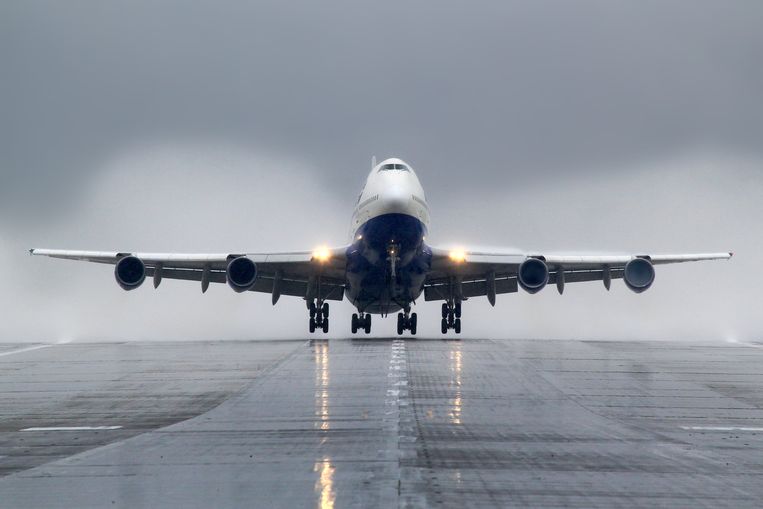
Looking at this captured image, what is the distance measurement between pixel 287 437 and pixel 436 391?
6.76 m

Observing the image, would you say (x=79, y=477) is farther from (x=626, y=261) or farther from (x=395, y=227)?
(x=626, y=261)

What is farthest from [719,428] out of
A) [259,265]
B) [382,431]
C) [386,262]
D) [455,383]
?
[259,265]

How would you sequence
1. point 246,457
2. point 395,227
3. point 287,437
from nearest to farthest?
point 246,457 → point 287,437 → point 395,227

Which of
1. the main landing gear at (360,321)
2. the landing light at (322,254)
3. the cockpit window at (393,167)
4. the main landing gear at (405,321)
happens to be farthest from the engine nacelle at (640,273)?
the main landing gear at (360,321)

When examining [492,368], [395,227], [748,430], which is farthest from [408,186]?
[748,430]

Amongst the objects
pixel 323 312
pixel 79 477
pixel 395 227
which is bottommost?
pixel 79 477

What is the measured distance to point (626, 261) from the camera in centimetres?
3897

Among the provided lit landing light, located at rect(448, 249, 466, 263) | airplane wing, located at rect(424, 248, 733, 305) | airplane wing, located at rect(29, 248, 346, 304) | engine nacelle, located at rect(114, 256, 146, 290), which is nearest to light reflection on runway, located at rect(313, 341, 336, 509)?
airplane wing, located at rect(29, 248, 346, 304)

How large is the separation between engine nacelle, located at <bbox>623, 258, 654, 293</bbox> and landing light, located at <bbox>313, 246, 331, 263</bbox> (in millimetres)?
13012

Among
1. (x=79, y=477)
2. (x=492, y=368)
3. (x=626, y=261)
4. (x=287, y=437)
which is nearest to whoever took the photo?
(x=79, y=477)

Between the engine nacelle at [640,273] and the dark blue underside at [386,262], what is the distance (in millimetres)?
8699

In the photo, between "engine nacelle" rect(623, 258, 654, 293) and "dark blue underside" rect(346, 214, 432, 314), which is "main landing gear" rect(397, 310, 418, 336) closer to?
"dark blue underside" rect(346, 214, 432, 314)

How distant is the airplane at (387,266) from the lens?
115ft

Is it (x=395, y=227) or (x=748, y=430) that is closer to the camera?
(x=748, y=430)
